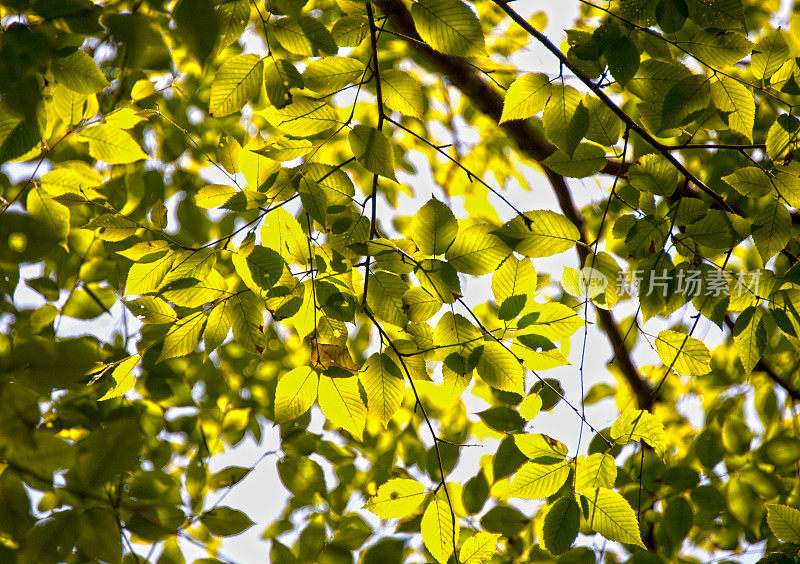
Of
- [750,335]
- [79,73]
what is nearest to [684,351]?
[750,335]

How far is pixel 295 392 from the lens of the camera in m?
0.96

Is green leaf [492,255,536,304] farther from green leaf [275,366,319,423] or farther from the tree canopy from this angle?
green leaf [275,366,319,423]

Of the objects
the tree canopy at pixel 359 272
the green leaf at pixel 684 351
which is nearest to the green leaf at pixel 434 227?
the tree canopy at pixel 359 272

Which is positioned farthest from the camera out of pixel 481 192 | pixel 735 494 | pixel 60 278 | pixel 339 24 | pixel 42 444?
pixel 481 192

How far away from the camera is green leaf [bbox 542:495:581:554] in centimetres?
95

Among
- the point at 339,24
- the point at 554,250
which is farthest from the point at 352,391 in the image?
the point at 339,24

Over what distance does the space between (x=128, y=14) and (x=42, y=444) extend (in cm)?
53

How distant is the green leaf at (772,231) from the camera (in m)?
1.01

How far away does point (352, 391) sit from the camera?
0.97m

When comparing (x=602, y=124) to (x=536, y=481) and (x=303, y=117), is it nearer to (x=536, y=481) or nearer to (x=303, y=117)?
(x=303, y=117)

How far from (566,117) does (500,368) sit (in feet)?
1.44

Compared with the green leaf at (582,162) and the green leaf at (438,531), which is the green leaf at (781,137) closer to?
the green leaf at (582,162)

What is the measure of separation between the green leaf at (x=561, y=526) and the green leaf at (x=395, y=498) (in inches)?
9.5

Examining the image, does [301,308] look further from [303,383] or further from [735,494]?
[735,494]
